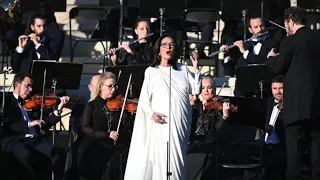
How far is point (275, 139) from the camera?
1234 centimetres

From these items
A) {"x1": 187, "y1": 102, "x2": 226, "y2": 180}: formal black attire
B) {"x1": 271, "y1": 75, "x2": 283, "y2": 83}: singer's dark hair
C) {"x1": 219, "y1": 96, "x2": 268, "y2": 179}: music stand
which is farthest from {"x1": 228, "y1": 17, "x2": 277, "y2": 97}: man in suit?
{"x1": 219, "y1": 96, "x2": 268, "y2": 179}: music stand

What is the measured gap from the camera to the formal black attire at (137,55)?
1398cm

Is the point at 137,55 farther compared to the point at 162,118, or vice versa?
the point at 137,55

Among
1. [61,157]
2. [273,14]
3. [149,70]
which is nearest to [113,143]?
[61,157]

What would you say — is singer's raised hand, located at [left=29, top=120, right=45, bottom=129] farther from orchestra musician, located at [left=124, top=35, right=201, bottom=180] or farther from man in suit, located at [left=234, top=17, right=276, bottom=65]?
man in suit, located at [left=234, top=17, right=276, bottom=65]

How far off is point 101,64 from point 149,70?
16.6 ft

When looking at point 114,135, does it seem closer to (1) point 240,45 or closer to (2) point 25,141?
(2) point 25,141

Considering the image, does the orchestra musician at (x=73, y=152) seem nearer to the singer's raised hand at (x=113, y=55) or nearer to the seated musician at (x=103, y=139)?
the seated musician at (x=103, y=139)

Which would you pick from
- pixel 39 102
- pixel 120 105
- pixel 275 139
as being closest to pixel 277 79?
pixel 275 139

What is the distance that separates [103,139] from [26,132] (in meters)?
1.25

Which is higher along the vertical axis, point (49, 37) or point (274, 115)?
point (49, 37)

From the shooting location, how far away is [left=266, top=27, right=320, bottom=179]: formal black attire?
1086 cm

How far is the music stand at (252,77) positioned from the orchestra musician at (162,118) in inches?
77.7

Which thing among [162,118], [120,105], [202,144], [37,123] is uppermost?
[120,105]
